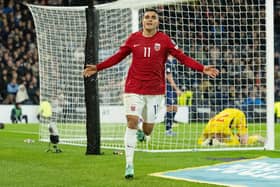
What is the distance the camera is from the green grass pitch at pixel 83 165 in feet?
24.3

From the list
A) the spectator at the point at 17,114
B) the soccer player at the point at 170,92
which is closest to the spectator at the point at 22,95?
the spectator at the point at 17,114

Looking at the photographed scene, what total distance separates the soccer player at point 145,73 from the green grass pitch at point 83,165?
534mm

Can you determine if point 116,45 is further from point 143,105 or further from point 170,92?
point 143,105

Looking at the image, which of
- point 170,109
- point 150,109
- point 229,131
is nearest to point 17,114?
point 170,109

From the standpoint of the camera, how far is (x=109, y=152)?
37.2ft

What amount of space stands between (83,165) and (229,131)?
4571mm

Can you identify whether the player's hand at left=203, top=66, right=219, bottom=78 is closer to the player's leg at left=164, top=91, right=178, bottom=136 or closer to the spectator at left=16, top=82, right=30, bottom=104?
the player's leg at left=164, top=91, right=178, bottom=136

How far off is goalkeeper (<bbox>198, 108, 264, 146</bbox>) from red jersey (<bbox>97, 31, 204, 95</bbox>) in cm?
508

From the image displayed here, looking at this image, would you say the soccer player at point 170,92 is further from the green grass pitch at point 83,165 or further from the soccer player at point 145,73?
the soccer player at point 145,73

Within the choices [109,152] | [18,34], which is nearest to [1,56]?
[18,34]

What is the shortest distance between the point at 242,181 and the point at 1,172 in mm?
3001

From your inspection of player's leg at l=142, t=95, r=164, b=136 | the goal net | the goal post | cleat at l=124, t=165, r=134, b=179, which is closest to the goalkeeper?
the goal net

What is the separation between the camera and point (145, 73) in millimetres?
7926

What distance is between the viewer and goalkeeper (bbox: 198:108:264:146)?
509 inches
